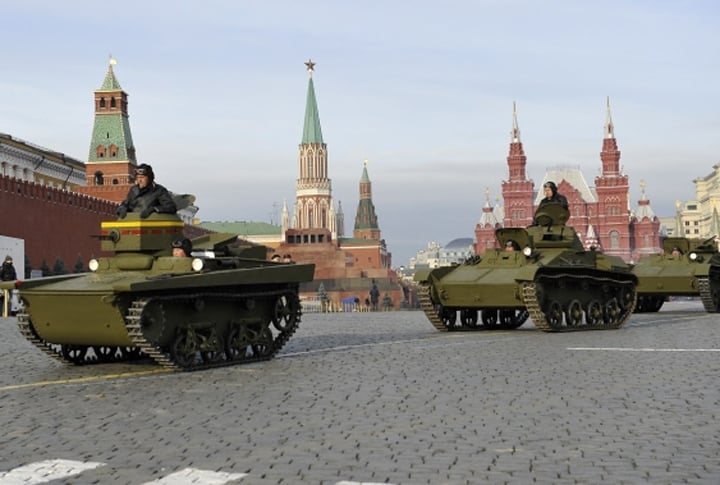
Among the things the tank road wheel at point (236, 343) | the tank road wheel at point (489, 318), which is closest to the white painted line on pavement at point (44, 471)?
the tank road wheel at point (236, 343)

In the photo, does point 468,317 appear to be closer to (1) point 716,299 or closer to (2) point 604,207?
(1) point 716,299

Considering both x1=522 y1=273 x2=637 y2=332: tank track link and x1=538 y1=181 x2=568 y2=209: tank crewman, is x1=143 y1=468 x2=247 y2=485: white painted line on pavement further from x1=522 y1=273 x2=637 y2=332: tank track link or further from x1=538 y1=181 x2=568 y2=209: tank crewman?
x1=538 y1=181 x2=568 y2=209: tank crewman

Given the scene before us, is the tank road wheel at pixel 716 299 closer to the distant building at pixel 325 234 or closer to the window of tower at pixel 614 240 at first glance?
the distant building at pixel 325 234

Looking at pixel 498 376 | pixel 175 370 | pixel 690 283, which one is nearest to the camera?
pixel 498 376

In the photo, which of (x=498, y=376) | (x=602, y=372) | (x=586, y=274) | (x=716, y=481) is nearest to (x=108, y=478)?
(x=716, y=481)

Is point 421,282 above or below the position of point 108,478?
above

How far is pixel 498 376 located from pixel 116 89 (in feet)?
305

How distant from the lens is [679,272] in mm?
26828

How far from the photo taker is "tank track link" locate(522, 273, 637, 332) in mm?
18328

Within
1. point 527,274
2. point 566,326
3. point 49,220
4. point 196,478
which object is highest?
point 49,220

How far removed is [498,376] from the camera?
11.4 metres

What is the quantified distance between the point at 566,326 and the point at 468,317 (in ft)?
7.08

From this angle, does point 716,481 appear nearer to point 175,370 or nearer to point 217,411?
point 217,411

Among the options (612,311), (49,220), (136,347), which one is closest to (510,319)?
(612,311)
